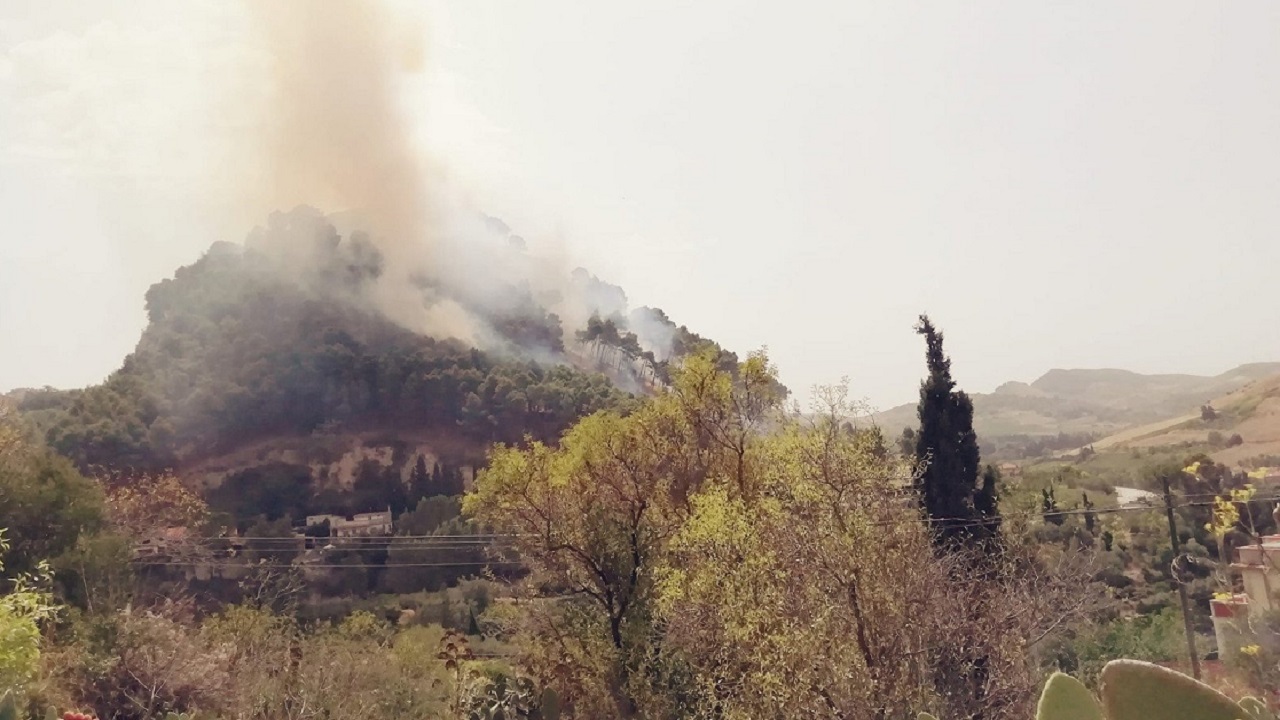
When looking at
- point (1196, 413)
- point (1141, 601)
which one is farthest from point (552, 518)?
point (1196, 413)

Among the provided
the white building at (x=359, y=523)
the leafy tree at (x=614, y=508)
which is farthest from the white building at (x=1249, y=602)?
the white building at (x=359, y=523)

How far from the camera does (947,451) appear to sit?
20.4 meters

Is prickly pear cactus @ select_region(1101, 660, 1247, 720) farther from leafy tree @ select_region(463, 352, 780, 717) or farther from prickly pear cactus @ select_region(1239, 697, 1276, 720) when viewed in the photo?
leafy tree @ select_region(463, 352, 780, 717)

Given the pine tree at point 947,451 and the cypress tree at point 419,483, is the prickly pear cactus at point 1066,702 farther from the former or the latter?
the cypress tree at point 419,483

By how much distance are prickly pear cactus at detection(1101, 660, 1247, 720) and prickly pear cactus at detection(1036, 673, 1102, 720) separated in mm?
40

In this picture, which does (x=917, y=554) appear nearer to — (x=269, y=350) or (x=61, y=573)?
(x=61, y=573)

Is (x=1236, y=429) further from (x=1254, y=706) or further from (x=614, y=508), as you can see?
(x=1254, y=706)

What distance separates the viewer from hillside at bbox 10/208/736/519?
4866cm

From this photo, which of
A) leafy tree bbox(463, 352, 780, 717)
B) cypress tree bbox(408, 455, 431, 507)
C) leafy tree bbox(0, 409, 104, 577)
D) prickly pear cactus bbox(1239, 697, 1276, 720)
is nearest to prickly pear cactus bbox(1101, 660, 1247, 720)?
prickly pear cactus bbox(1239, 697, 1276, 720)

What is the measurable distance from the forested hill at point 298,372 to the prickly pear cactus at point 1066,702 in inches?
1554

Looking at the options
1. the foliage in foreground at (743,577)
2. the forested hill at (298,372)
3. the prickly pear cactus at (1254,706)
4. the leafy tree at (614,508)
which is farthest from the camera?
the forested hill at (298,372)

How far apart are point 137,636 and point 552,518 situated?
25.9ft

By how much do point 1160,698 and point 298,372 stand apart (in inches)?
2263

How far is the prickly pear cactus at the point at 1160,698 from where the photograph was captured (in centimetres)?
189
